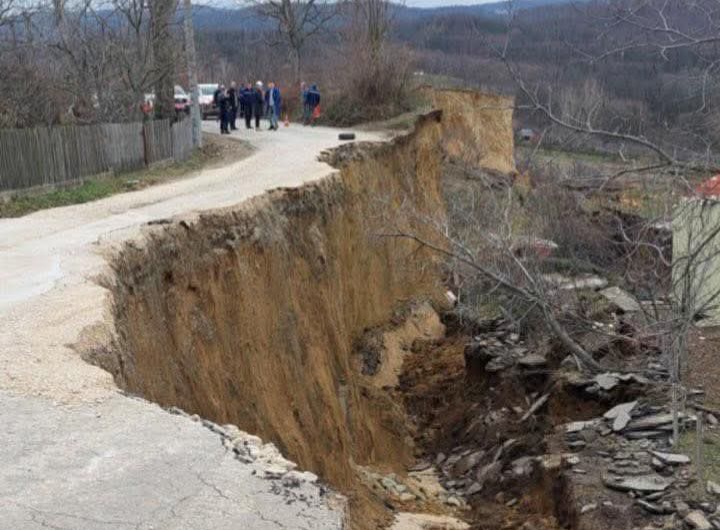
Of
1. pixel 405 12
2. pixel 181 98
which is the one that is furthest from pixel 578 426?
pixel 405 12

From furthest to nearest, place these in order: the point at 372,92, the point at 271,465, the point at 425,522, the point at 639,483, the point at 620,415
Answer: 1. the point at 372,92
2. the point at 620,415
3. the point at 425,522
4. the point at 639,483
5. the point at 271,465

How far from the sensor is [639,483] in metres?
9.76

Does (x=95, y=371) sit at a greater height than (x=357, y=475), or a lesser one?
greater

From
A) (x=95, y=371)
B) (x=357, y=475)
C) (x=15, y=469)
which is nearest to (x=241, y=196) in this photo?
(x=357, y=475)

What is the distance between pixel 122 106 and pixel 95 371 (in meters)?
18.8

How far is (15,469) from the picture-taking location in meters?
5.40

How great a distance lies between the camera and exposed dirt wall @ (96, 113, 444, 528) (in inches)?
387

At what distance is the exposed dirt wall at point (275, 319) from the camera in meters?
9.82

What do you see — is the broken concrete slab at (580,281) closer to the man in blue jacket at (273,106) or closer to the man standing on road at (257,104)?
the man in blue jacket at (273,106)

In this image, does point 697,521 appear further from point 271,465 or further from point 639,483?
point 271,465

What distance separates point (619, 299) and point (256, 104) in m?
18.0

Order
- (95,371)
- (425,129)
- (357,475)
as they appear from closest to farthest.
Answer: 1. (95,371)
2. (357,475)
3. (425,129)

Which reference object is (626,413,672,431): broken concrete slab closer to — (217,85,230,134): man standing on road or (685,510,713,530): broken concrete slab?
(685,510,713,530): broken concrete slab

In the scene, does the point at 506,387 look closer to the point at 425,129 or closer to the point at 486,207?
the point at 486,207
